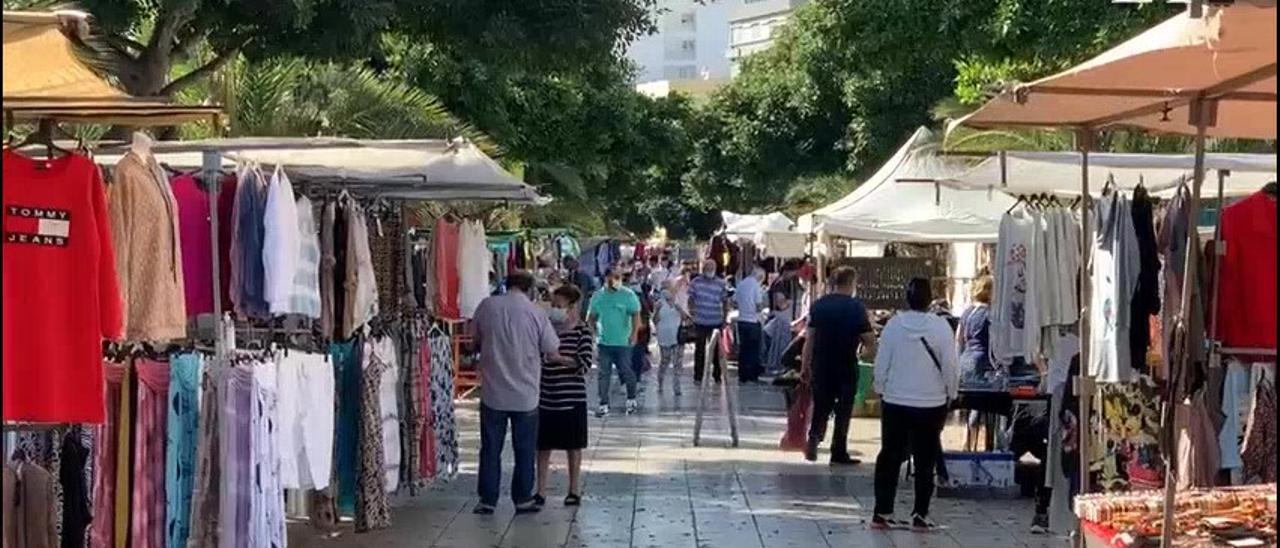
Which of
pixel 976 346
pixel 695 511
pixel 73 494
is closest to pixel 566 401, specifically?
pixel 695 511

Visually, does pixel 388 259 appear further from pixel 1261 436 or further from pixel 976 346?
pixel 1261 436

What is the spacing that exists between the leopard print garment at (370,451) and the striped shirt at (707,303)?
12064mm

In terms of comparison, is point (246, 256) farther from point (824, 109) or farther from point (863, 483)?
point (824, 109)

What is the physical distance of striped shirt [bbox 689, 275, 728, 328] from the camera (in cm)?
2420

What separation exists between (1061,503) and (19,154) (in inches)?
286

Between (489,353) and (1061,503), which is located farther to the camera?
(489,353)

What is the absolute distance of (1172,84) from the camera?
6.72m

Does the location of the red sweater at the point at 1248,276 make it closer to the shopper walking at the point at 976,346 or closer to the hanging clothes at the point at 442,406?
the shopper walking at the point at 976,346

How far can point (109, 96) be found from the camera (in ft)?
21.0

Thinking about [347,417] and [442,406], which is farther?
[442,406]

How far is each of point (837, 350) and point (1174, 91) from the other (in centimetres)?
975

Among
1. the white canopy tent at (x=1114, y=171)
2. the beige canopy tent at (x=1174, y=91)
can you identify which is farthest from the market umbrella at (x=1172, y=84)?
the white canopy tent at (x=1114, y=171)

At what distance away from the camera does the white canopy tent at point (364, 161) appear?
10352 millimetres

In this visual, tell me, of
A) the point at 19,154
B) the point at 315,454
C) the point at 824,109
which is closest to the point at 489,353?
the point at 315,454
